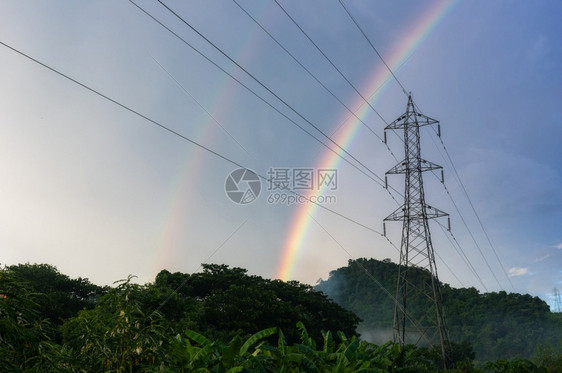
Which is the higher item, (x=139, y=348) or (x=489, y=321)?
(x=489, y=321)

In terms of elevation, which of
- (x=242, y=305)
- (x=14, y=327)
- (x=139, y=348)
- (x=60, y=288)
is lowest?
(x=139, y=348)

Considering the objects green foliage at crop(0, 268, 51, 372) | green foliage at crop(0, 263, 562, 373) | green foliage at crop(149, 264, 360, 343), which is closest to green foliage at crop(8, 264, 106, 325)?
green foliage at crop(149, 264, 360, 343)

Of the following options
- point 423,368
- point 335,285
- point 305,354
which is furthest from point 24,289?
point 335,285

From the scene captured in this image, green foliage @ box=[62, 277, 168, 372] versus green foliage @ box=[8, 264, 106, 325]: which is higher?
green foliage @ box=[8, 264, 106, 325]

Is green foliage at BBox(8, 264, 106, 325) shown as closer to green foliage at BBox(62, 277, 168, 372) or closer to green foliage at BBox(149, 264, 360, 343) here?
green foliage at BBox(149, 264, 360, 343)

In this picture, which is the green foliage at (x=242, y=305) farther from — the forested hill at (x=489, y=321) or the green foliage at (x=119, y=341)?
the forested hill at (x=489, y=321)

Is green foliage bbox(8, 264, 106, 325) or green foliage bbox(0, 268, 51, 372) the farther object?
green foliage bbox(8, 264, 106, 325)

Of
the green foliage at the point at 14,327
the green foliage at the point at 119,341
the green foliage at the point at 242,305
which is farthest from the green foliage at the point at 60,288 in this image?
the green foliage at the point at 14,327

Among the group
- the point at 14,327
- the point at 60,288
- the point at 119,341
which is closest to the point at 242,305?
the point at 60,288

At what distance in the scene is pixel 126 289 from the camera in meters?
12.1

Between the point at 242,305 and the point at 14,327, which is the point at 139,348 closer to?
the point at 14,327

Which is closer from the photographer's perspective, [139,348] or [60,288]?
[139,348]

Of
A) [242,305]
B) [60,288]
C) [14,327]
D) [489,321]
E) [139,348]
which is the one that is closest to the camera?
[14,327]

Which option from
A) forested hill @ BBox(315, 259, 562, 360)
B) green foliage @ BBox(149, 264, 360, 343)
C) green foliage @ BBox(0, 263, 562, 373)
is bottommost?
green foliage @ BBox(0, 263, 562, 373)
